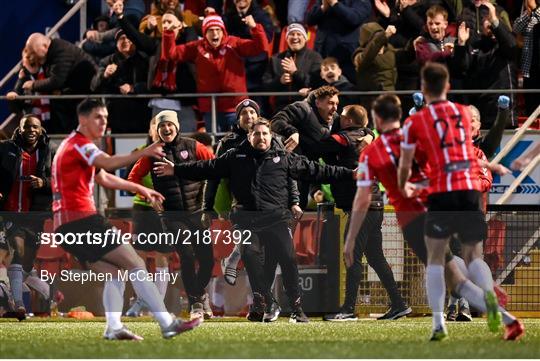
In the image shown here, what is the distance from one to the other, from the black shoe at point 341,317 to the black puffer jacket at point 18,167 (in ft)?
11.6

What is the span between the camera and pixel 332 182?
1442 cm

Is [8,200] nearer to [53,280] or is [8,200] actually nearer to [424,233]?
[53,280]

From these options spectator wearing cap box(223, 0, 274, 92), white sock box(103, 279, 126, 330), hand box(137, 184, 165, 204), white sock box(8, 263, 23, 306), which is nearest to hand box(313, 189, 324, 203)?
spectator wearing cap box(223, 0, 274, 92)

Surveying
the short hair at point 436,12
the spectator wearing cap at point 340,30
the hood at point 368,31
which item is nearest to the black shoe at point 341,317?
the hood at point 368,31

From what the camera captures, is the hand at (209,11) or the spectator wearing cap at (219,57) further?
the hand at (209,11)

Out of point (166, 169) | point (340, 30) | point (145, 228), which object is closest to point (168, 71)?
point (340, 30)

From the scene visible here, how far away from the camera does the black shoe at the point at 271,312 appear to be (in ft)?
47.0

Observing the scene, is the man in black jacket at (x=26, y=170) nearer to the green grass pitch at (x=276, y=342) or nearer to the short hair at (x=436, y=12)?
the green grass pitch at (x=276, y=342)

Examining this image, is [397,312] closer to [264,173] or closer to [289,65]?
[264,173]

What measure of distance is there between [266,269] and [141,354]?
15.0 feet

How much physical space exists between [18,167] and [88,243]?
462 cm

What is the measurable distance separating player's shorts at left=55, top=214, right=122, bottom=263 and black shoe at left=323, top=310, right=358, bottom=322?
3658 mm

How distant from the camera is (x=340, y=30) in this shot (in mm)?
17922

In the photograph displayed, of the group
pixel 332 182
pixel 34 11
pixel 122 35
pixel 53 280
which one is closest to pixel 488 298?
pixel 332 182
